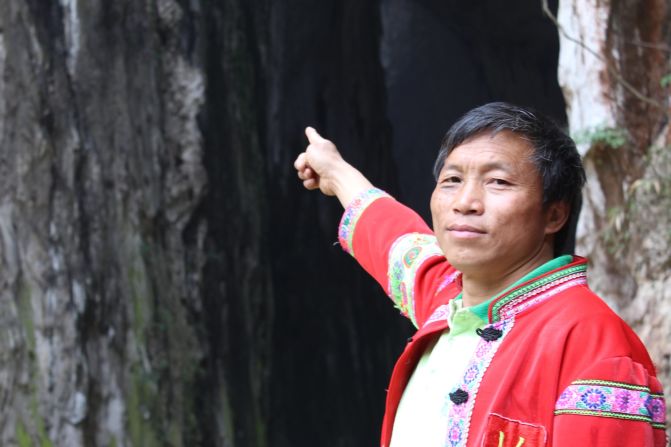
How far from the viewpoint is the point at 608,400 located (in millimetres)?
1206

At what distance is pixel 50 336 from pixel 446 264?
2.97 m

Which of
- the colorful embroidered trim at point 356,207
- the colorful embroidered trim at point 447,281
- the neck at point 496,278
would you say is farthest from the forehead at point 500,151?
the colorful embroidered trim at point 356,207

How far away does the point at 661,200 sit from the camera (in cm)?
333

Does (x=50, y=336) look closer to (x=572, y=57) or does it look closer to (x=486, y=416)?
(x=572, y=57)

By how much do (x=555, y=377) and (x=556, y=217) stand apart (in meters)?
0.27

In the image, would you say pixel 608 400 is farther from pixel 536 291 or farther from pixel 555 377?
pixel 536 291

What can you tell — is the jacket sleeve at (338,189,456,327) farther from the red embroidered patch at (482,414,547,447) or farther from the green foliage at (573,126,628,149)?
the green foliage at (573,126,628,149)

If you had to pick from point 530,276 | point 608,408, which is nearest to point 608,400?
point 608,408

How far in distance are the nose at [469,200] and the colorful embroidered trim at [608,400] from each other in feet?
0.96

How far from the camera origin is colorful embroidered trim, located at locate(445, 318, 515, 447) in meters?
1.33

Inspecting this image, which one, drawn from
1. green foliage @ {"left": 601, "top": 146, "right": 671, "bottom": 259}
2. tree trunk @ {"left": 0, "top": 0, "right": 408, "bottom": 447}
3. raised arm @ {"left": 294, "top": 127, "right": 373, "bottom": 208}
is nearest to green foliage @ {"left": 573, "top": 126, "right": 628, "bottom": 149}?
green foliage @ {"left": 601, "top": 146, "right": 671, "bottom": 259}

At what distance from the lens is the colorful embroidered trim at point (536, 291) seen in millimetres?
1373

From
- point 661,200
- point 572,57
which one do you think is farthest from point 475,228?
point 572,57

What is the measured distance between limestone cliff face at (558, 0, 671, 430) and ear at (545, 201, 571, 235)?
203cm
